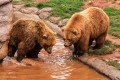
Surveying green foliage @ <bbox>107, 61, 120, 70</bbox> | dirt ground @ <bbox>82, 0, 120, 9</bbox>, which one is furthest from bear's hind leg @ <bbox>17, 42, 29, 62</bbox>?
dirt ground @ <bbox>82, 0, 120, 9</bbox>

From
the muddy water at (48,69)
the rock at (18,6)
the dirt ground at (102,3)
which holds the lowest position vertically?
the muddy water at (48,69)

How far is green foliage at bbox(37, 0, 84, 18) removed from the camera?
15974 millimetres

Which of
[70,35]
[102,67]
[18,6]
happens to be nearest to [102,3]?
[18,6]

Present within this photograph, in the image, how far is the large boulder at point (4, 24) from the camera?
32.3ft

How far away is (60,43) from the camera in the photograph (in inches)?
491

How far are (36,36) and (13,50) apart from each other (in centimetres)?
80

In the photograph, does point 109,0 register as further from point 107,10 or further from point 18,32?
point 18,32

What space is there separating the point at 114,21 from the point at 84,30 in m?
4.58

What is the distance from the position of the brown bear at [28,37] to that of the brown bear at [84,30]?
0.51 m

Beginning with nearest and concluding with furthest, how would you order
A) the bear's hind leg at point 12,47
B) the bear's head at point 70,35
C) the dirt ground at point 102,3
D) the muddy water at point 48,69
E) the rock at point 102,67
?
the rock at point 102,67
the muddy water at point 48,69
the bear's hind leg at point 12,47
the bear's head at point 70,35
the dirt ground at point 102,3

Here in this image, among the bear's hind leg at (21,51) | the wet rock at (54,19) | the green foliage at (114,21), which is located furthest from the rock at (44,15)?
the bear's hind leg at (21,51)

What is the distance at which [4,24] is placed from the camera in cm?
993

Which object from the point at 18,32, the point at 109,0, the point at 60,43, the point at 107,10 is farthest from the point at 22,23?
the point at 109,0

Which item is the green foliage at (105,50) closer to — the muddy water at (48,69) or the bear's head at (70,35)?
the muddy water at (48,69)
